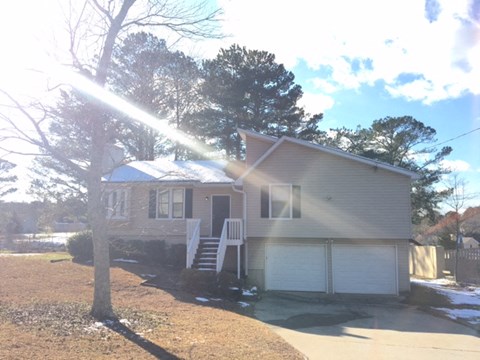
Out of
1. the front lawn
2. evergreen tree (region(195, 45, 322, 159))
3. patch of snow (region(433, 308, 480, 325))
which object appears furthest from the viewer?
evergreen tree (region(195, 45, 322, 159))

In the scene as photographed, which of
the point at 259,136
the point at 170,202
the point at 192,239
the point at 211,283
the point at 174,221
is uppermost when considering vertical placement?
the point at 259,136

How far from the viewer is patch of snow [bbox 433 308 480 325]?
12788 millimetres

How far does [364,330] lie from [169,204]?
12109 mm

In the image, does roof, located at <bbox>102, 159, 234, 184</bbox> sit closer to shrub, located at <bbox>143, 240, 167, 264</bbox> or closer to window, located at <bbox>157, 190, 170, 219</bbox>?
window, located at <bbox>157, 190, 170, 219</bbox>

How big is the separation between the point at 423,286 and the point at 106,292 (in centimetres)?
1589

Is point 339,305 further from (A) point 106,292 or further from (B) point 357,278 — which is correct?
(A) point 106,292

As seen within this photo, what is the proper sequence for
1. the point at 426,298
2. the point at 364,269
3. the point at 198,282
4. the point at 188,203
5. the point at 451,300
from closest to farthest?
the point at 198,282, the point at 451,300, the point at 426,298, the point at 364,269, the point at 188,203

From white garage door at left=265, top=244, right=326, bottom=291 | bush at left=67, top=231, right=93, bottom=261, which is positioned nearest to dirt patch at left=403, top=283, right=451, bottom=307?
white garage door at left=265, top=244, right=326, bottom=291

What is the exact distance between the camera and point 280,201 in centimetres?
1828

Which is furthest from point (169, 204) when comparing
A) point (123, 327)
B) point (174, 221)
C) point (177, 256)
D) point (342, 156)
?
point (123, 327)

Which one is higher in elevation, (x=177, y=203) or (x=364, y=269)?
(x=177, y=203)

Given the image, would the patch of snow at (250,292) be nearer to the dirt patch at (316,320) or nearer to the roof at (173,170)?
the dirt patch at (316,320)

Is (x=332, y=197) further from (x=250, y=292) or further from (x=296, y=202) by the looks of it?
(x=250, y=292)

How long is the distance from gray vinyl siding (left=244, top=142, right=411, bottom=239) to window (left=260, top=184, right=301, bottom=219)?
0.57ft
